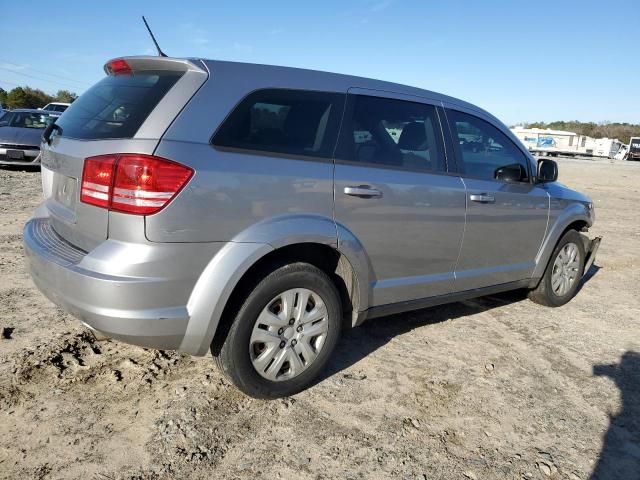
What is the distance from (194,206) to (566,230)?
3.86 meters

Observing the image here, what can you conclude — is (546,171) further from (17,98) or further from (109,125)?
(17,98)

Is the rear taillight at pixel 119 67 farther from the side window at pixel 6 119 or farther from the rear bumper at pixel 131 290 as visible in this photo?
the side window at pixel 6 119

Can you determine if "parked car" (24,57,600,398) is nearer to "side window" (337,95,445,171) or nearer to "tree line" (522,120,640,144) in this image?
"side window" (337,95,445,171)

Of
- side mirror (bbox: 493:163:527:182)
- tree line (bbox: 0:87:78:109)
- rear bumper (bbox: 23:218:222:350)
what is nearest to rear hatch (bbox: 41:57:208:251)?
rear bumper (bbox: 23:218:222:350)

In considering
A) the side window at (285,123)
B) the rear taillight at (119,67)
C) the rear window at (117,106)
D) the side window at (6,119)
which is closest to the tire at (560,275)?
the side window at (285,123)

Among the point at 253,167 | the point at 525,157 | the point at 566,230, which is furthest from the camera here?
the point at 566,230

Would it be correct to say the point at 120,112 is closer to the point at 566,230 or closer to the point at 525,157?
the point at 525,157

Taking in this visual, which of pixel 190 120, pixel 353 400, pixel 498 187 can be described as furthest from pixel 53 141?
pixel 498 187

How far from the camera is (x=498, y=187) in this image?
399 cm

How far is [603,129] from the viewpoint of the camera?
95.2 m

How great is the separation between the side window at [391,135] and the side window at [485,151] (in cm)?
24

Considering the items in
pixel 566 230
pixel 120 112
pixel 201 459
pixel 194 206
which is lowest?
pixel 201 459

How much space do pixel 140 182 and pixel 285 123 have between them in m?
0.90

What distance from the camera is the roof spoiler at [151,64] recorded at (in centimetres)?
262
